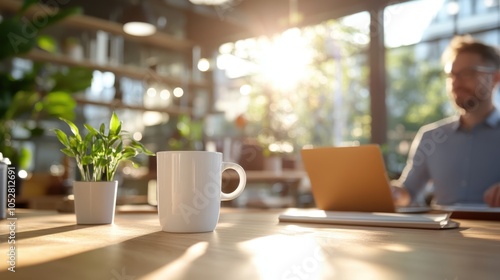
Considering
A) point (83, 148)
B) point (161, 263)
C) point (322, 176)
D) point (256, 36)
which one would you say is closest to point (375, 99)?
point (256, 36)

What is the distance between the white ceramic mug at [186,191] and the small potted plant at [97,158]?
6.0 inches

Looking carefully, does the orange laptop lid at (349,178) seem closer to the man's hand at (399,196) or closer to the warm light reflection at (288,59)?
the man's hand at (399,196)

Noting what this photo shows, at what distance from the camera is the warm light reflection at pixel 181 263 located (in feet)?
1.60

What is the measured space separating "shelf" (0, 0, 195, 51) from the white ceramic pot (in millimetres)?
4450

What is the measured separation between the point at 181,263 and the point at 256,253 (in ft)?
0.36

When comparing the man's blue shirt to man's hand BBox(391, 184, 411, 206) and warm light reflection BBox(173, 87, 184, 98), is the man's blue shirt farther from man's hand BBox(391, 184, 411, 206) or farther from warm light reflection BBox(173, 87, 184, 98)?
warm light reflection BBox(173, 87, 184, 98)

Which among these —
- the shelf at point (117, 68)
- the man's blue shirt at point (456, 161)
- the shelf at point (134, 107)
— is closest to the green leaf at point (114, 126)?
the man's blue shirt at point (456, 161)

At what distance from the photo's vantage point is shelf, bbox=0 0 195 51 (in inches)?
195

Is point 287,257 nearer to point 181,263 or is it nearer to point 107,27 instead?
point 181,263

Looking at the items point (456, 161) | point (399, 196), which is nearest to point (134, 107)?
point (456, 161)

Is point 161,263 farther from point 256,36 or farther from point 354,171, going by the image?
point 256,36

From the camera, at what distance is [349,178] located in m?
1.31

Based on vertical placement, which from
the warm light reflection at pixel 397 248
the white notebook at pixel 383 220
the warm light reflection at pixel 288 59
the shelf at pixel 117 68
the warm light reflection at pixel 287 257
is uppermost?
the warm light reflection at pixel 288 59

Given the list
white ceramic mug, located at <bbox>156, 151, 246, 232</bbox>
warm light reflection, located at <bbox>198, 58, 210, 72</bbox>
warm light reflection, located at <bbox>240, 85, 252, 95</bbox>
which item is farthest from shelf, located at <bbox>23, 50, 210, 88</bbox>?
white ceramic mug, located at <bbox>156, 151, 246, 232</bbox>
